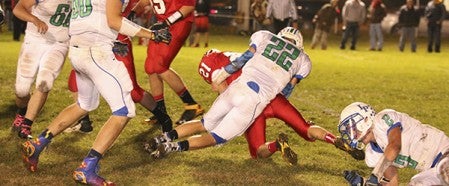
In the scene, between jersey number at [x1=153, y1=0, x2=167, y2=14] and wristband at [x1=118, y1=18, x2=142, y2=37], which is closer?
wristband at [x1=118, y1=18, x2=142, y2=37]

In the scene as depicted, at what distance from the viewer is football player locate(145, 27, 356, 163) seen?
22.5 feet

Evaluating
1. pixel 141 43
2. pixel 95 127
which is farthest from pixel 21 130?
pixel 141 43

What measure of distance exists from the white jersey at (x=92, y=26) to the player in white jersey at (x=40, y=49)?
1.54 m

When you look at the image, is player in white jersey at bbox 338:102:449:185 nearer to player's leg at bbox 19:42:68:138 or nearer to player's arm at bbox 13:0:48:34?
player's leg at bbox 19:42:68:138

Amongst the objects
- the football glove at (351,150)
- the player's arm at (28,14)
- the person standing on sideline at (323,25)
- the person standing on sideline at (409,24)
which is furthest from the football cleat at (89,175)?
the person standing on sideline at (409,24)

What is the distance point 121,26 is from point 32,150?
1.26 metres

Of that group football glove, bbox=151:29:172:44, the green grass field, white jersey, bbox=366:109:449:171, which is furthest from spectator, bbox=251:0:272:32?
white jersey, bbox=366:109:449:171

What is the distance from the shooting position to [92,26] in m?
6.44

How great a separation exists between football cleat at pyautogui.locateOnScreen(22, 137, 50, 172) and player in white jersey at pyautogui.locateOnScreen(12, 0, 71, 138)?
124 centimetres

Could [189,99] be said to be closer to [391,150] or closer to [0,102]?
[0,102]

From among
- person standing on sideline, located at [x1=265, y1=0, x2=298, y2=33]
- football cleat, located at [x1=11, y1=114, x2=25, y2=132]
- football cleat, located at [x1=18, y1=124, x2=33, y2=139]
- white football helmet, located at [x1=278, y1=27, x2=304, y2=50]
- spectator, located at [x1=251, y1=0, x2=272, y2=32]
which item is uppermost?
white football helmet, located at [x1=278, y1=27, x2=304, y2=50]

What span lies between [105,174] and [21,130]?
5.08 ft

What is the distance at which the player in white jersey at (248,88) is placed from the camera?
684cm

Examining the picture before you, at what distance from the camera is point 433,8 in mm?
22453
